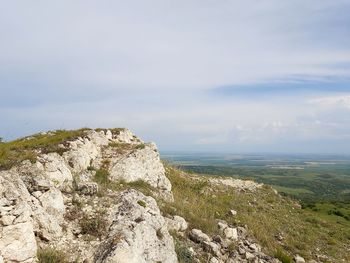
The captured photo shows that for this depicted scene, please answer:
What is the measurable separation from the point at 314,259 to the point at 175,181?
1018 cm

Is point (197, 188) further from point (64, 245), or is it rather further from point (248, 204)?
point (64, 245)

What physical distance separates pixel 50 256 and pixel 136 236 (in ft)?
8.19

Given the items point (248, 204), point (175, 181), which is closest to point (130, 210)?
point (175, 181)

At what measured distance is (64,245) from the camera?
36.8 ft

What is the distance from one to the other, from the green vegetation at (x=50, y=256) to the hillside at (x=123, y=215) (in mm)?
29

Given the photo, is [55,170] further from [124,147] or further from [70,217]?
[124,147]

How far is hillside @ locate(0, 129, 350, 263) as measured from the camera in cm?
1074

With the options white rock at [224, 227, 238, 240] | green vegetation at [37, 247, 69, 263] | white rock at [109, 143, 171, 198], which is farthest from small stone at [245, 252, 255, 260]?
green vegetation at [37, 247, 69, 263]

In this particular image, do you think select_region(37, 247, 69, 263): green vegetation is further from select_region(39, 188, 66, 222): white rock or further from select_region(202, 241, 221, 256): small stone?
select_region(202, 241, 221, 256): small stone

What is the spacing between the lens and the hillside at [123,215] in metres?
10.7

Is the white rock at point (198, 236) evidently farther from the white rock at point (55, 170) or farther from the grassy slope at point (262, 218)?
the white rock at point (55, 170)

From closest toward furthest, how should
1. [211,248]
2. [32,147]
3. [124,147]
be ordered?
[211,248] → [32,147] → [124,147]

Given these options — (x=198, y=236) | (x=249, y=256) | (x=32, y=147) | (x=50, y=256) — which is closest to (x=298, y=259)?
(x=249, y=256)

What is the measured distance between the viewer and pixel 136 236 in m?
11.6
